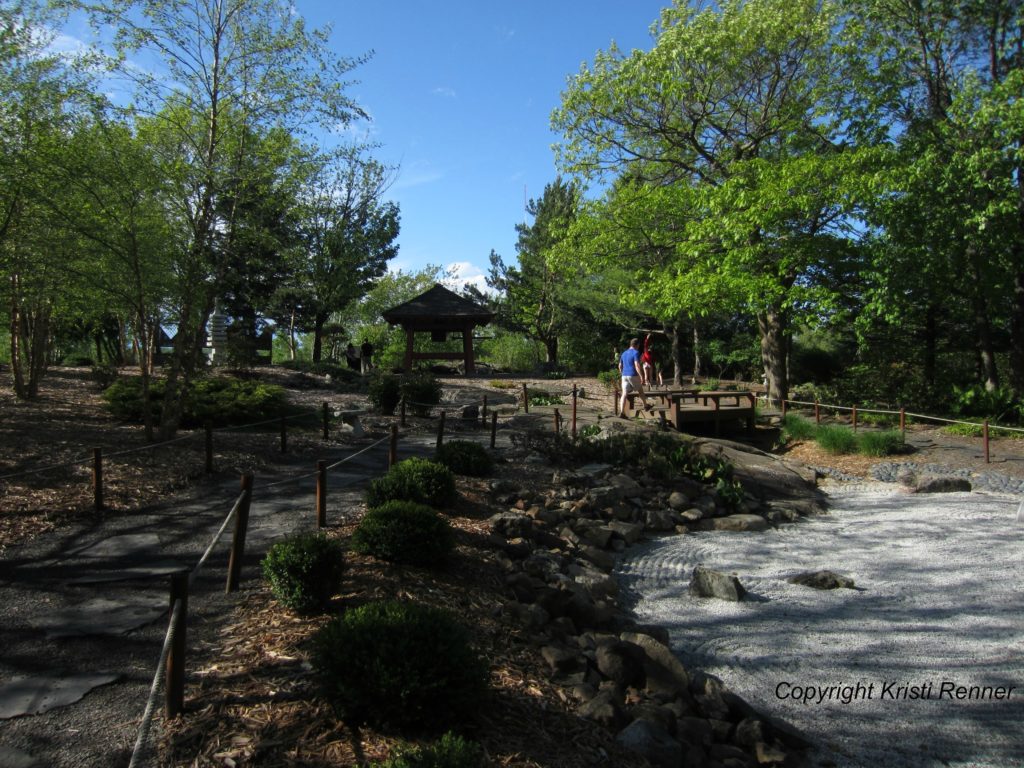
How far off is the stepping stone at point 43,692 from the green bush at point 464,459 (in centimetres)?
633

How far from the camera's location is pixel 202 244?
10.4 metres

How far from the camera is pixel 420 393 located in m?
17.0

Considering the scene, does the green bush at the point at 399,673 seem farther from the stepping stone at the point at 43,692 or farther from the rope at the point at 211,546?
the stepping stone at the point at 43,692

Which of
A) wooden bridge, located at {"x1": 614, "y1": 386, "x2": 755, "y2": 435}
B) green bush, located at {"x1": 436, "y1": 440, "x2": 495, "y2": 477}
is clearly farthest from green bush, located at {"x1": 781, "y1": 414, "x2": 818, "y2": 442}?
green bush, located at {"x1": 436, "y1": 440, "x2": 495, "y2": 477}

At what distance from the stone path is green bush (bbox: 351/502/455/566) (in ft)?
3.25

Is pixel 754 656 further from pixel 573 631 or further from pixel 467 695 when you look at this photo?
pixel 467 695

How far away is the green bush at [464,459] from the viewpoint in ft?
33.5

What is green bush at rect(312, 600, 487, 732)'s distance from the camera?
3432 millimetres

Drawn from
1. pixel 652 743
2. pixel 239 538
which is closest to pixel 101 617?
pixel 239 538

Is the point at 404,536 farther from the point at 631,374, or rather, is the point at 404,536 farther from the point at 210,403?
the point at 631,374

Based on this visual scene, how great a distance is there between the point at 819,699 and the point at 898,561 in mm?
4203

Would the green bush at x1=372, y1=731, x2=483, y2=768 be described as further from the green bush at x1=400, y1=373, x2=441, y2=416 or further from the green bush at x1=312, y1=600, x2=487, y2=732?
the green bush at x1=400, y1=373, x2=441, y2=416

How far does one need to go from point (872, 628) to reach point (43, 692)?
6.76 meters
